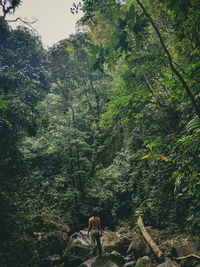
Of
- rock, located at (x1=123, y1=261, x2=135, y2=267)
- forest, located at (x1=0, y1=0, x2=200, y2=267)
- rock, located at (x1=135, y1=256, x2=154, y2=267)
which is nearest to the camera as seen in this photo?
forest, located at (x1=0, y1=0, x2=200, y2=267)

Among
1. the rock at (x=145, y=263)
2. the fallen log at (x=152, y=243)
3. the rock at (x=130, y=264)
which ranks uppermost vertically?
the fallen log at (x=152, y=243)

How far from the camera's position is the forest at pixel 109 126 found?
2.64 metres

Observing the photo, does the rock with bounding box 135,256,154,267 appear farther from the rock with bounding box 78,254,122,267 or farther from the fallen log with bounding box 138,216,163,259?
the rock with bounding box 78,254,122,267

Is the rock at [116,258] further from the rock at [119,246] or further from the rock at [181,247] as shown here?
the rock at [181,247]

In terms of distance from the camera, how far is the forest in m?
2.64

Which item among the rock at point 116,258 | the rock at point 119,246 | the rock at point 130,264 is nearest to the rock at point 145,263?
the rock at point 130,264

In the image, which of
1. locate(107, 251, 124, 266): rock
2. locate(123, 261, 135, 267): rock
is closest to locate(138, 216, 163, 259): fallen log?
locate(123, 261, 135, 267): rock

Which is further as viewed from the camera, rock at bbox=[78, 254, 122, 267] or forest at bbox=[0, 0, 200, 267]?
rock at bbox=[78, 254, 122, 267]

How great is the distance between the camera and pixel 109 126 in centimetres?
739

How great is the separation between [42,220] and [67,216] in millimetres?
3022

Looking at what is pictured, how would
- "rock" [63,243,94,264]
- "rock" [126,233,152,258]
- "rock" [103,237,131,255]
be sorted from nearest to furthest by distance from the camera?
"rock" [126,233,152,258] < "rock" [63,243,94,264] < "rock" [103,237,131,255]

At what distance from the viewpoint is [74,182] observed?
41.0ft

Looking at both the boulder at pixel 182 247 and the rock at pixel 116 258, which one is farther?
the rock at pixel 116 258

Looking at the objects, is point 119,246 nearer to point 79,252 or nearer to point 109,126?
point 79,252
